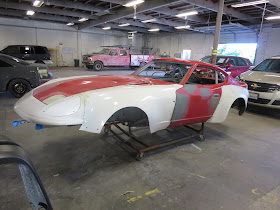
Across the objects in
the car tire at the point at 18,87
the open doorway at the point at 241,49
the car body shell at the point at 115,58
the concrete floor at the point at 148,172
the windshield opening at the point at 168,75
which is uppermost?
the open doorway at the point at 241,49

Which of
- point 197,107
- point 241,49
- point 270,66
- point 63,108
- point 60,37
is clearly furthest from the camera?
point 60,37

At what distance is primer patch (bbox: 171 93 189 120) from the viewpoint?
302 cm

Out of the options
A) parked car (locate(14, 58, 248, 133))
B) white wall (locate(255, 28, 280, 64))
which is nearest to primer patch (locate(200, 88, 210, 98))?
parked car (locate(14, 58, 248, 133))

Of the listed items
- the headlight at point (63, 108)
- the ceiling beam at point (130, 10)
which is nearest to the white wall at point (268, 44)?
the ceiling beam at point (130, 10)

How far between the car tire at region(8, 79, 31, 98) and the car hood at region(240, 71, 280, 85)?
7000mm

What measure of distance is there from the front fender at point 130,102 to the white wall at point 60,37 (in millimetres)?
18185

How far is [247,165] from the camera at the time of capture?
296cm

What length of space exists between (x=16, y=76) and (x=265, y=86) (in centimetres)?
740

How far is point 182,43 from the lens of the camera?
19.1 meters

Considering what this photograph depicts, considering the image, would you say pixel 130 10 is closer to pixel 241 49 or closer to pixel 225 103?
pixel 241 49

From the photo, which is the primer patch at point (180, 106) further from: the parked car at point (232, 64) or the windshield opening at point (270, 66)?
the parked car at point (232, 64)

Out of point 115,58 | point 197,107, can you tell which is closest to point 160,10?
point 115,58

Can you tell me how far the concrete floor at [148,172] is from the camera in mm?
2123

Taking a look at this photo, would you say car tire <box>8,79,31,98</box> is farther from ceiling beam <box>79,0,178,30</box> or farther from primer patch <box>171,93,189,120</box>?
ceiling beam <box>79,0,178,30</box>
